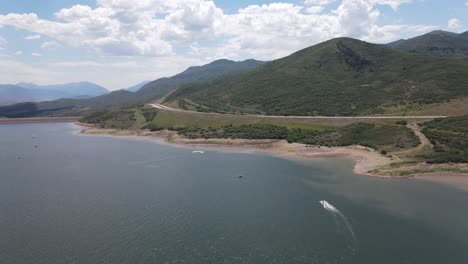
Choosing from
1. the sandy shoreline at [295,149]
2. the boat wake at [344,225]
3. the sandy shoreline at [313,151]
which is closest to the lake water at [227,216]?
the boat wake at [344,225]

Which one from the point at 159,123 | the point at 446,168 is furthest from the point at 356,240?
the point at 159,123

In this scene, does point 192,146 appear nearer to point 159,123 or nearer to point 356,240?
point 159,123

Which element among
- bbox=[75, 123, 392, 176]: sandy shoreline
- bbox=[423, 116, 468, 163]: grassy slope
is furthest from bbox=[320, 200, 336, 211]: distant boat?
bbox=[423, 116, 468, 163]: grassy slope

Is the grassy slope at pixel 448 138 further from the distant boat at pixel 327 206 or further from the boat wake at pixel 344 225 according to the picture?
the boat wake at pixel 344 225

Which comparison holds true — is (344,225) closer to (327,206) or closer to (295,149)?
(327,206)

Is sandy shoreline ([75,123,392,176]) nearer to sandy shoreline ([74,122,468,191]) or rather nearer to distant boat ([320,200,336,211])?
sandy shoreline ([74,122,468,191])

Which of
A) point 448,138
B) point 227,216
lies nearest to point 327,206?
point 227,216
